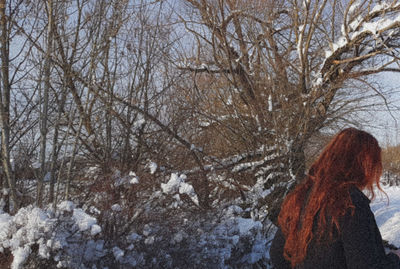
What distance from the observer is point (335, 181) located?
1.88 meters

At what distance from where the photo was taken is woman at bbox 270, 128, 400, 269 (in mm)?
1708

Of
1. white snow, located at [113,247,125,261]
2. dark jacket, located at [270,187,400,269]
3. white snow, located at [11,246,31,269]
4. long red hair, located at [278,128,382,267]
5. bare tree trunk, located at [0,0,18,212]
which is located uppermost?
bare tree trunk, located at [0,0,18,212]

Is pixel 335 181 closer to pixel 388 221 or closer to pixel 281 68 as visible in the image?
pixel 281 68

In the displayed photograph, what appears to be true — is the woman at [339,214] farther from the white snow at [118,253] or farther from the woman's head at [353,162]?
the white snow at [118,253]

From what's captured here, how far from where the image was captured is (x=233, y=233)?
440 cm

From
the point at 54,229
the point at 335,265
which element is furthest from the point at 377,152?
the point at 54,229

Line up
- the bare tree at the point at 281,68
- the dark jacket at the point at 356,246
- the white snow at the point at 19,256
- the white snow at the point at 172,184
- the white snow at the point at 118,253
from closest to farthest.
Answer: the dark jacket at the point at 356,246 → the white snow at the point at 19,256 → the white snow at the point at 118,253 → the white snow at the point at 172,184 → the bare tree at the point at 281,68

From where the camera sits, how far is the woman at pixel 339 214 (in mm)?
1708

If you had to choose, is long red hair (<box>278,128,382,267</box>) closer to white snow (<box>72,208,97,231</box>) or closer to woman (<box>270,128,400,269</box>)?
woman (<box>270,128,400,269</box>)

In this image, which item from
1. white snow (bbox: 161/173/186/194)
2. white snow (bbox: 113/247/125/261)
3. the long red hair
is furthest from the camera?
white snow (bbox: 161/173/186/194)

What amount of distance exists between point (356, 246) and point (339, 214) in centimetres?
15

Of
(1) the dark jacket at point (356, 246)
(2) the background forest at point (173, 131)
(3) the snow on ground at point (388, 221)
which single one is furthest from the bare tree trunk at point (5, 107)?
(3) the snow on ground at point (388, 221)

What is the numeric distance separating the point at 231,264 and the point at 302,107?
305 centimetres

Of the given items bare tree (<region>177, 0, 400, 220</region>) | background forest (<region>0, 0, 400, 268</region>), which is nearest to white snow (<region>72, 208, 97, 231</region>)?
background forest (<region>0, 0, 400, 268</region>)
